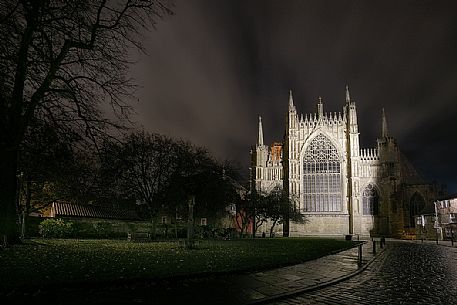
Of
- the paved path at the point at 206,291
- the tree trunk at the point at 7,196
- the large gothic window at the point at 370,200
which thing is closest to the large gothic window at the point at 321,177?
the large gothic window at the point at 370,200

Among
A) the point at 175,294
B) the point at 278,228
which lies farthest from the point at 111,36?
the point at 278,228

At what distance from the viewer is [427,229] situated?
5144 centimetres

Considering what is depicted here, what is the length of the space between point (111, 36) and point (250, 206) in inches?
1303

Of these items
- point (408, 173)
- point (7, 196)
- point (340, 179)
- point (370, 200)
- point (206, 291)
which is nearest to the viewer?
point (206, 291)

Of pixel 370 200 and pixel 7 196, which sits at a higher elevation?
pixel 370 200

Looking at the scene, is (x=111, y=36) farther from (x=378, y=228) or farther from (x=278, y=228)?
→ (x=378, y=228)

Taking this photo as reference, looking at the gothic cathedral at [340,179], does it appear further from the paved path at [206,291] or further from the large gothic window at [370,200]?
the paved path at [206,291]

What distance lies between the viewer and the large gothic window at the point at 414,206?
2312 inches

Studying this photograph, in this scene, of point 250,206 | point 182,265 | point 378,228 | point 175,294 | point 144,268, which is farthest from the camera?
point 378,228

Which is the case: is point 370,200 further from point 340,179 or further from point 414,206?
point 414,206

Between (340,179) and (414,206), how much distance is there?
12412 mm

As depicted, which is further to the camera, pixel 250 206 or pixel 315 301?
pixel 250 206

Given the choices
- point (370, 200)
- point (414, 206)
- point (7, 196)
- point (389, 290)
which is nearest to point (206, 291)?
point (389, 290)

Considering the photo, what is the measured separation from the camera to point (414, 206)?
2345 inches
